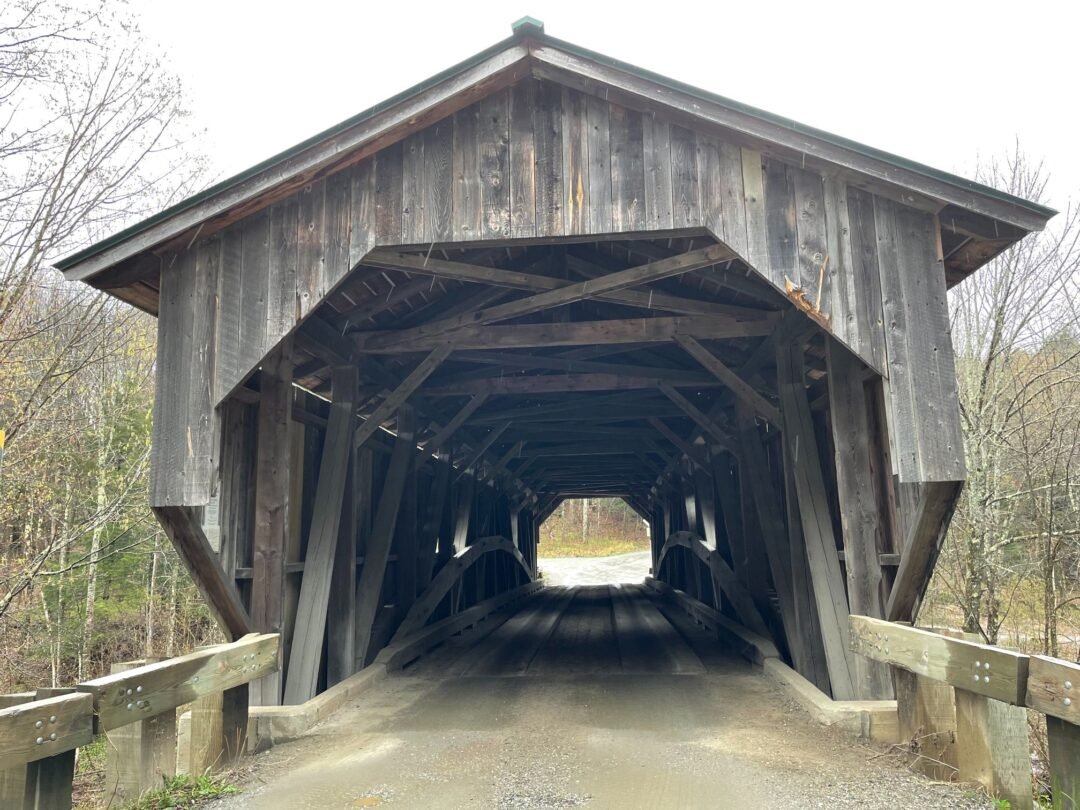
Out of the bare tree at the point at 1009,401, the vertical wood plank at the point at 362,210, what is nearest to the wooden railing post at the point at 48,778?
the vertical wood plank at the point at 362,210

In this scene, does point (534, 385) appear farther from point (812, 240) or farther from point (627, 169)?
point (812, 240)

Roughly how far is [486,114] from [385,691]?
4.08 metres

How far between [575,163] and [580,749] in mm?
3067

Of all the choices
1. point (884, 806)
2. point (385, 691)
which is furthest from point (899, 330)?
point (385, 691)

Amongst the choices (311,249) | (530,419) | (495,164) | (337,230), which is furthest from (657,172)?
(530,419)

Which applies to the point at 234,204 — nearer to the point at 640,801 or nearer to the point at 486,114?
the point at 486,114

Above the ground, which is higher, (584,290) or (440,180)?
(440,180)

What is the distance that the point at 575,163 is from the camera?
14.1ft

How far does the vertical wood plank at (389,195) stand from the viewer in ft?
14.3

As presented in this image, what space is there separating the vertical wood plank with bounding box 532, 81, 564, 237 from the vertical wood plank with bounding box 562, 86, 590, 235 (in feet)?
0.09

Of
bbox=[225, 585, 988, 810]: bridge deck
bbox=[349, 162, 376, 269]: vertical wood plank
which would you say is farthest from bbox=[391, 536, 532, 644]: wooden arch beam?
bbox=[349, 162, 376, 269]: vertical wood plank

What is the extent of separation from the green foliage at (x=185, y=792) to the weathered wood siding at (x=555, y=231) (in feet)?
4.58

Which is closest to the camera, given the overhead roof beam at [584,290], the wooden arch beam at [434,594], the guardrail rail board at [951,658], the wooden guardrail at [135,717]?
the wooden guardrail at [135,717]

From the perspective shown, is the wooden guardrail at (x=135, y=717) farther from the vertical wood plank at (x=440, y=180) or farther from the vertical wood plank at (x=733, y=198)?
the vertical wood plank at (x=733, y=198)
